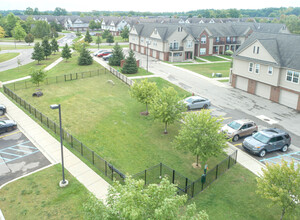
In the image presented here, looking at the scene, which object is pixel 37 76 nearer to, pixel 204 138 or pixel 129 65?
pixel 129 65

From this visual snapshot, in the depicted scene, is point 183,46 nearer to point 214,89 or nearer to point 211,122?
point 214,89

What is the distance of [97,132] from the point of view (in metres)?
26.4

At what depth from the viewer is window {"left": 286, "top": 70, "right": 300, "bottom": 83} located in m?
33.8

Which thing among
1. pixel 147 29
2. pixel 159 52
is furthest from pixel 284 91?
pixel 147 29

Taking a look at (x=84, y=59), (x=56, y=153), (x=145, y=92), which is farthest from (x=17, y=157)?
(x=84, y=59)

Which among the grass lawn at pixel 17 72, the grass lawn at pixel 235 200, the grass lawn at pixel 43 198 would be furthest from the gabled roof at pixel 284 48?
the grass lawn at pixel 17 72

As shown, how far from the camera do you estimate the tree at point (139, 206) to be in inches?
372

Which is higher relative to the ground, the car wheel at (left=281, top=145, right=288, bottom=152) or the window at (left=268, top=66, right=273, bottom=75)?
the window at (left=268, top=66, right=273, bottom=75)

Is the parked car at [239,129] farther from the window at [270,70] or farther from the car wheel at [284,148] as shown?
the window at [270,70]

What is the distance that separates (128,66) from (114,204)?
1650 inches

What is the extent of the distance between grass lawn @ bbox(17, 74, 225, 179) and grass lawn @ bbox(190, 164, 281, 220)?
2160 millimetres

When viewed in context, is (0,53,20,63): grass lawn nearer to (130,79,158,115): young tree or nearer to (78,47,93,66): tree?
(78,47,93,66): tree

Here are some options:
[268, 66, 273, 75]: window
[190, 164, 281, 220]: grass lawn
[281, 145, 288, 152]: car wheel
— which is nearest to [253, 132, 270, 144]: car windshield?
[281, 145, 288, 152]: car wheel

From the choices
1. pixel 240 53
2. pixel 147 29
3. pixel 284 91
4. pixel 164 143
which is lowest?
pixel 164 143
